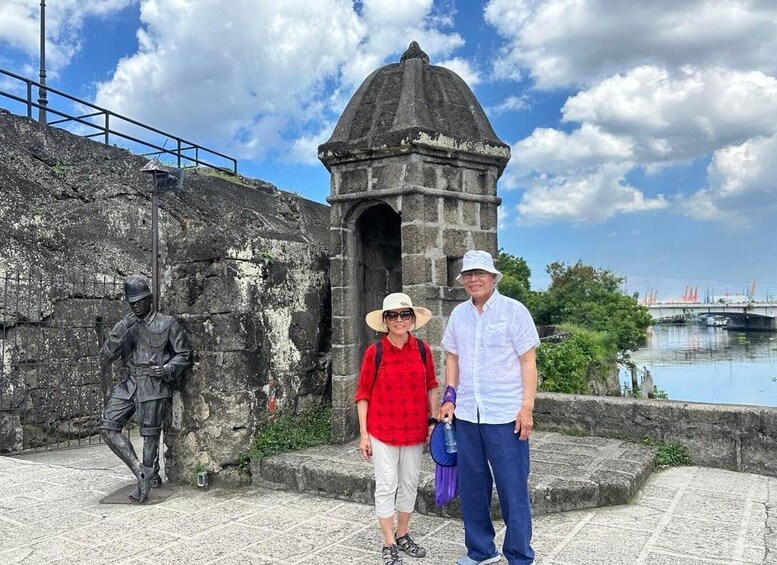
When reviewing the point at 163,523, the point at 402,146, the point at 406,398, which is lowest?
the point at 163,523

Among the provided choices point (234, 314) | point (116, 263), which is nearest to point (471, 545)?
point (234, 314)

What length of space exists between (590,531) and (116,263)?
7.34 meters

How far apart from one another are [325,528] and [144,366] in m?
1.91

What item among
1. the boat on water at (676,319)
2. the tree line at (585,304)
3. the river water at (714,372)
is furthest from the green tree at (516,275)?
the boat on water at (676,319)

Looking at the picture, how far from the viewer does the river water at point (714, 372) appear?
26234 mm

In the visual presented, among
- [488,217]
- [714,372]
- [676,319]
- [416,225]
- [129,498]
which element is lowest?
[714,372]

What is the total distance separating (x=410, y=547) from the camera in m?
3.45

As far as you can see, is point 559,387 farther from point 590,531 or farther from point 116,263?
point 116,263

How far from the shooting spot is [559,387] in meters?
9.31

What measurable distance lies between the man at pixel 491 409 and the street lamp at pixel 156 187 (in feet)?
9.56

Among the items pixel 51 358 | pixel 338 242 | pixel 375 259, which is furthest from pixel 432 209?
pixel 51 358

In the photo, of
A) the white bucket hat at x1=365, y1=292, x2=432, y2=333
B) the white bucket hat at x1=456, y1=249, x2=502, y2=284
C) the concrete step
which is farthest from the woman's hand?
the white bucket hat at x1=456, y1=249, x2=502, y2=284

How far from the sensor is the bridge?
7500 cm

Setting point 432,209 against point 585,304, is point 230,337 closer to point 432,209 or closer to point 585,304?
point 432,209
